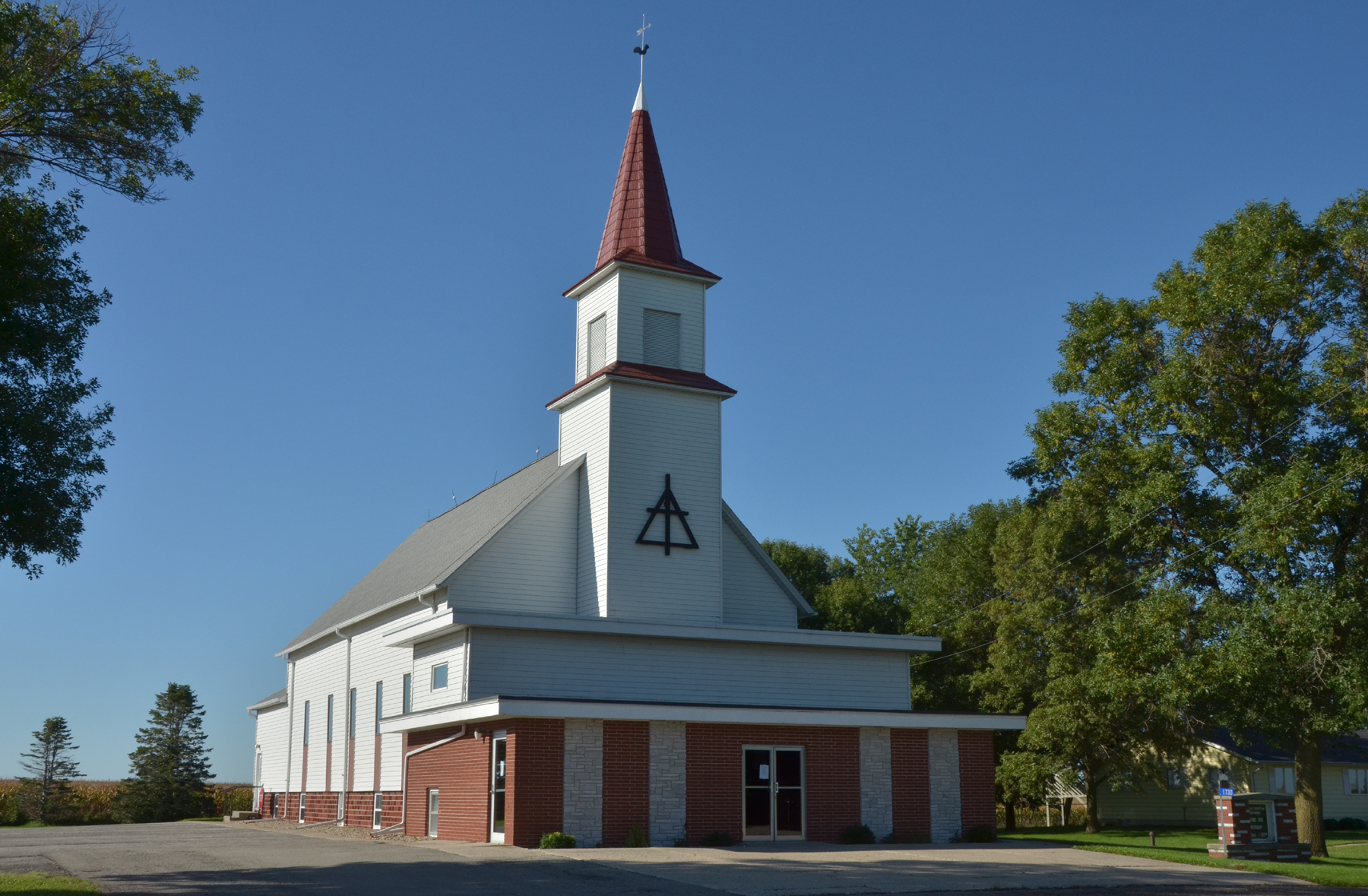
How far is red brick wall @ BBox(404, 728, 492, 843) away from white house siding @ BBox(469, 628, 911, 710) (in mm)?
1334

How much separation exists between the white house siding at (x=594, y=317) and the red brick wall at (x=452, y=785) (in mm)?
9321

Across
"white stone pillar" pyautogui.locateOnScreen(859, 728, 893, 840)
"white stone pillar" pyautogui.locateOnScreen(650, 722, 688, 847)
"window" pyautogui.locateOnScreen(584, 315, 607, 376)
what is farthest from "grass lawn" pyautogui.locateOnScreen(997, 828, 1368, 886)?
"window" pyautogui.locateOnScreen(584, 315, 607, 376)

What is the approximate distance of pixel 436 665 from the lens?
94.5 ft

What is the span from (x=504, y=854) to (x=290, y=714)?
85.2 ft

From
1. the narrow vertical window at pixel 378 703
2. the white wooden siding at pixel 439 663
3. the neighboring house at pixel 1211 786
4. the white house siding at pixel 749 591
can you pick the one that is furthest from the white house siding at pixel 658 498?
the neighboring house at pixel 1211 786

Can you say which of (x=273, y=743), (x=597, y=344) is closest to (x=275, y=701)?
(x=273, y=743)

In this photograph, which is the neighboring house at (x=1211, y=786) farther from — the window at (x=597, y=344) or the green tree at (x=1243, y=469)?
the window at (x=597, y=344)

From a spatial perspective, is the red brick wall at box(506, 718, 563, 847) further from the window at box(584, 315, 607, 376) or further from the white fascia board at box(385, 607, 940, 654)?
the window at box(584, 315, 607, 376)

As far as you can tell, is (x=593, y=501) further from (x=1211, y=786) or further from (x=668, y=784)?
(x=1211, y=786)

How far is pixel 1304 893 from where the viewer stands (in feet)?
61.3

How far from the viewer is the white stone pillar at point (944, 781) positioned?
91.0 ft

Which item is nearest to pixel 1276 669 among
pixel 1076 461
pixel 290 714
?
pixel 1076 461

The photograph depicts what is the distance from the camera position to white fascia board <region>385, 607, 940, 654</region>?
26734 millimetres

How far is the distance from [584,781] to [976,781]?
9.83 m
